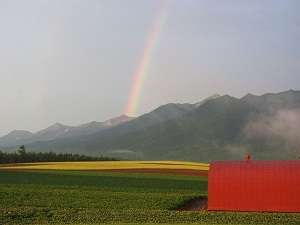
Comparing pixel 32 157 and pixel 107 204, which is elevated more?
pixel 32 157

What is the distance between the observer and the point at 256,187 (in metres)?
36.7

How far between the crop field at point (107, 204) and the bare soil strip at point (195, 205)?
380mm

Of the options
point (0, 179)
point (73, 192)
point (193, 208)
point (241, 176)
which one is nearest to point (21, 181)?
point (0, 179)

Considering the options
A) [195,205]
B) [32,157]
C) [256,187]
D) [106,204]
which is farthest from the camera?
[32,157]

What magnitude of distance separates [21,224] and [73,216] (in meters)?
3.66

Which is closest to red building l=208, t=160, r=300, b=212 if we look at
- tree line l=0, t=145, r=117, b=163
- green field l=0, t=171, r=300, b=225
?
green field l=0, t=171, r=300, b=225

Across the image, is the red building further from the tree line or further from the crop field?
the tree line

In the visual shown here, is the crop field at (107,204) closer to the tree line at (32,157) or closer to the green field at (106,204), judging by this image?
the green field at (106,204)

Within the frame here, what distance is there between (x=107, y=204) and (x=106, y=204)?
0.09 metres

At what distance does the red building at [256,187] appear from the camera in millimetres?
36125

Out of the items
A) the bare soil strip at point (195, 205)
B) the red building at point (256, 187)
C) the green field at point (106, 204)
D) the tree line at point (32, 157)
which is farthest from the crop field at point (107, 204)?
the tree line at point (32, 157)

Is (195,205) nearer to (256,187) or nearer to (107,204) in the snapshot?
→ (256,187)

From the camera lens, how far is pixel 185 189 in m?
50.5

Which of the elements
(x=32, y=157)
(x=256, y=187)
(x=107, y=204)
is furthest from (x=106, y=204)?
(x=32, y=157)
